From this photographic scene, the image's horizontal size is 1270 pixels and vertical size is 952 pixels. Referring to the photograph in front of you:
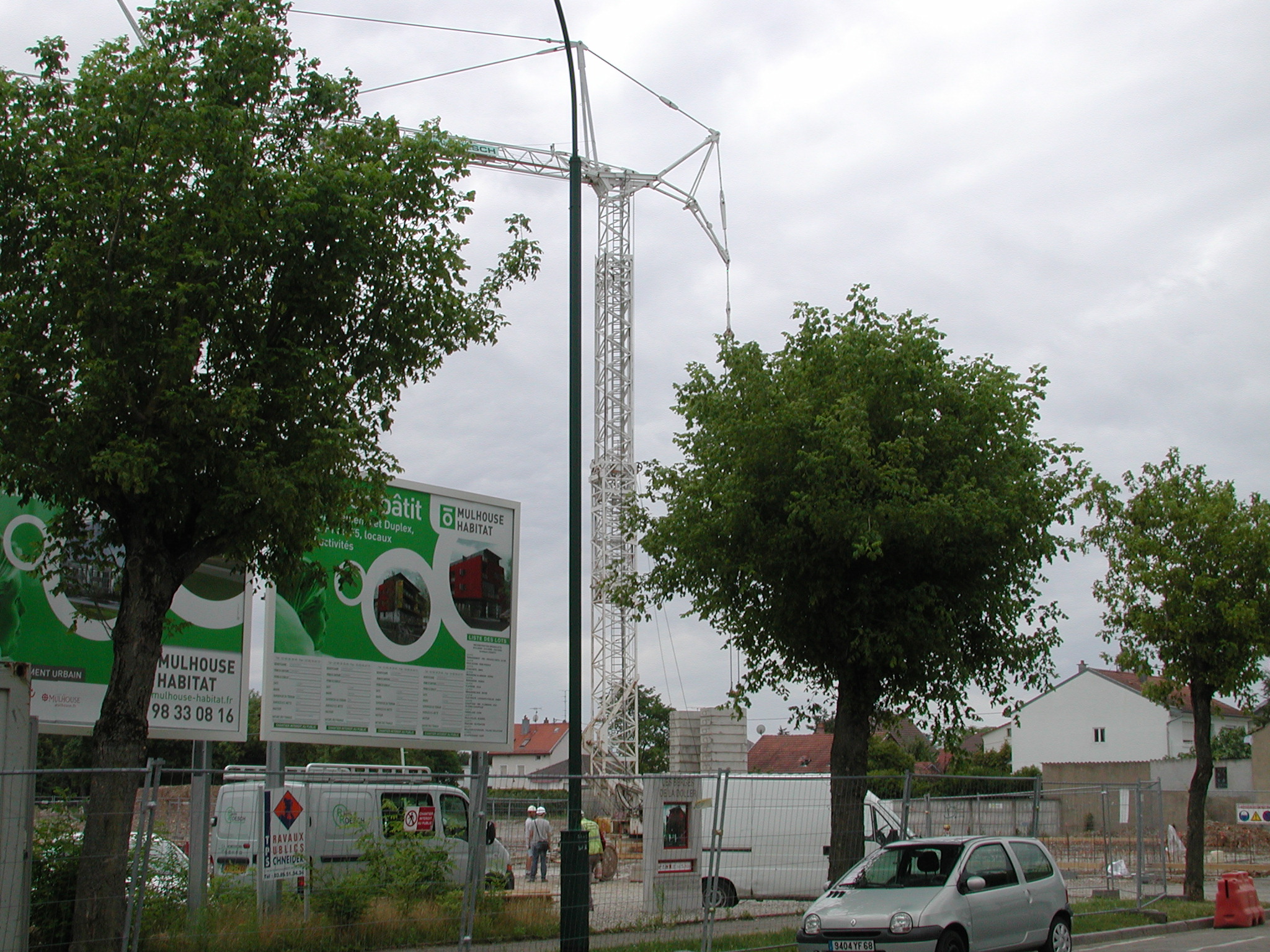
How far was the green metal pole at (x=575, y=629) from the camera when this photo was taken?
11.4 meters

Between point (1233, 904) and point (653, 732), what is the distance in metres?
87.1

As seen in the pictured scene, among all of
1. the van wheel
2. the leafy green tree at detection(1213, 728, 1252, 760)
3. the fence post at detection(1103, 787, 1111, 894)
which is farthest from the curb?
the leafy green tree at detection(1213, 728, 1252, 760)

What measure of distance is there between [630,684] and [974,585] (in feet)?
140

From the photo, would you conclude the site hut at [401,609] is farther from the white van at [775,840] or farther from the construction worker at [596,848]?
the white van at [775,840]

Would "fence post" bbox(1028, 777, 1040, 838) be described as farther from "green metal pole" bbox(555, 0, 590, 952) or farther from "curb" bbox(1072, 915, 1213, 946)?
"green metal pole" bbox(555, 0, 590, 952)

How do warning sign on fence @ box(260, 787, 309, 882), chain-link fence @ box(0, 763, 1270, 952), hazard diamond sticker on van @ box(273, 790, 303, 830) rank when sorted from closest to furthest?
chain-link fence @ box(0, 763, 1270, 952)
warning sign on fence @ box(260, 787, 309, 882)
hazard diamond sticker on van @ box(273, 790, 303, 830)

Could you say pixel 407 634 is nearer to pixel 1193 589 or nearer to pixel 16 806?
pixel 16 806

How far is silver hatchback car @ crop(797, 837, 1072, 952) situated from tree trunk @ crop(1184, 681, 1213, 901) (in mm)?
9376

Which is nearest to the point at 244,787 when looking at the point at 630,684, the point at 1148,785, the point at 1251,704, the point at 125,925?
the point at 125,925

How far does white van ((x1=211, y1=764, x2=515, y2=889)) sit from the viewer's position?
11984 mm

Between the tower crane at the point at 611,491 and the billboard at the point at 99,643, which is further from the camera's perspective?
the tower crane at the point at 611,491

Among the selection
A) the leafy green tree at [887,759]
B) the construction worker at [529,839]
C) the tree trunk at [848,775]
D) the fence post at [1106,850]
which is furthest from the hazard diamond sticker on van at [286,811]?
the leafy green tree at [887,759]

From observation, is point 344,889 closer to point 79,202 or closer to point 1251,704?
point 79,202

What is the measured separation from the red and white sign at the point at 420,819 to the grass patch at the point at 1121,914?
9283mm
